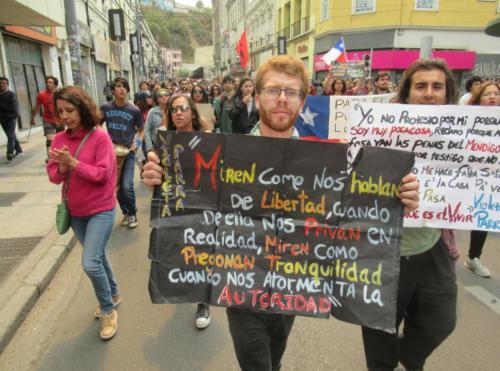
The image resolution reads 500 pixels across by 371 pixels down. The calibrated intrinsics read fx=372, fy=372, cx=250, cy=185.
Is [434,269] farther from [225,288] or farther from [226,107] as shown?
[226,107]

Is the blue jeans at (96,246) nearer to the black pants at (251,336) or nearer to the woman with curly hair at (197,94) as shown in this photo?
the black pants at (251,336)

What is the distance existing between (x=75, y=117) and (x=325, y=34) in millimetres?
24203

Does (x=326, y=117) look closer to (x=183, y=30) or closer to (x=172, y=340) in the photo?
(x=172, y=340)

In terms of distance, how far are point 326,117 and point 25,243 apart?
15.4ft

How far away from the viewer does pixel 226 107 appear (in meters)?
6.75

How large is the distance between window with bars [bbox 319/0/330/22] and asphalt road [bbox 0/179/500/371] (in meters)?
23.7

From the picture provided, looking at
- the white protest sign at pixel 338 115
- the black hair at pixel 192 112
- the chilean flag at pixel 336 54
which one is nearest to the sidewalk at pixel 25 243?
the black hair at pixel 192 112

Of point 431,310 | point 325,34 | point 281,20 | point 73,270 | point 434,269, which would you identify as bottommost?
point 73,270

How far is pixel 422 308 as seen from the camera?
2.09 metres

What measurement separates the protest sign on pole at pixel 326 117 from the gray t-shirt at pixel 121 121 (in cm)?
264

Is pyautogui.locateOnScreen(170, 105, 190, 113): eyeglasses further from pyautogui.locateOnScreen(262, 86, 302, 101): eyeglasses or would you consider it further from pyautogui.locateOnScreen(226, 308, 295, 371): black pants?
pyautogui.locateOnScreen(226, 308, 295, 371): black pants

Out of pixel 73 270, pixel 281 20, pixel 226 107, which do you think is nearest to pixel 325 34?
pixel 281 20

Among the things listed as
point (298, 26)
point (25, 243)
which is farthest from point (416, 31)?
point (25, 243)

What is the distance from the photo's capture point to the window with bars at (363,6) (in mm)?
22141
